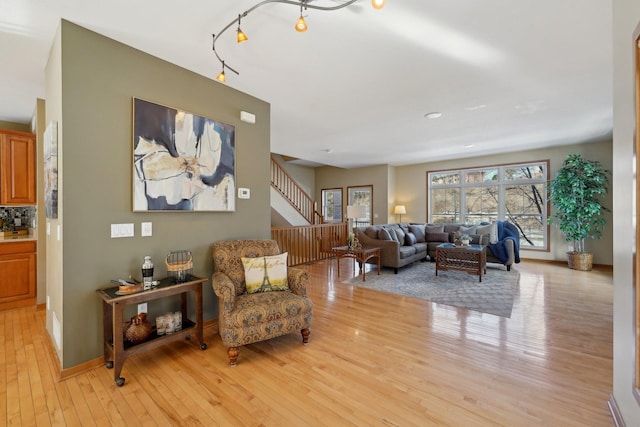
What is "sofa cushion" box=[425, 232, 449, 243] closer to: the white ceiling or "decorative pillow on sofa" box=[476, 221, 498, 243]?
"decorative pillow on sofa" box=[476, 221, 498, 243]

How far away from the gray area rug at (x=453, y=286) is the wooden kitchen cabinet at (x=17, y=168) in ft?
15.9

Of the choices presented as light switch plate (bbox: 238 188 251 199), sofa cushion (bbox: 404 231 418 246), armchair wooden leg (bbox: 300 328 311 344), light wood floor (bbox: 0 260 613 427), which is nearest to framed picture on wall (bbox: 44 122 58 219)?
light wood floor (bbox: 0 260 613 427)

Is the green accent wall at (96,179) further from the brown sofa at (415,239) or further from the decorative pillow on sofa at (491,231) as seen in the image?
the decorative pillow on sofa at (491,231)

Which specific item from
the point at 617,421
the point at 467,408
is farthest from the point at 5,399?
the point at 617,421

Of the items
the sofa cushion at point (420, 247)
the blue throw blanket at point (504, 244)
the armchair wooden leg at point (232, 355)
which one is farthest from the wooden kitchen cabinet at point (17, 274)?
the blue throw blanket at point (504, 244)

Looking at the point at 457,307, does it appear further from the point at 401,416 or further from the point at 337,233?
A: the point at 337,233

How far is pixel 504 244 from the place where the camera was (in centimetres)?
536

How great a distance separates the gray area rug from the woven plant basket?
1.29 m

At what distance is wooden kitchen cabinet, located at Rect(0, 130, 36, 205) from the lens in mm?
3502

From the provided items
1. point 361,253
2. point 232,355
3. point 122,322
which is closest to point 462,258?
point 361,253

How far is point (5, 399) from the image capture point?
1.80 metres

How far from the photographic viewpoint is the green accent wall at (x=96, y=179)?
2.07 m

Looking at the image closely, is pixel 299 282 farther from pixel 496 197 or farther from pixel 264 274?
pixel 496 197

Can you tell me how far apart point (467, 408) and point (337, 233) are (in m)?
5.92
